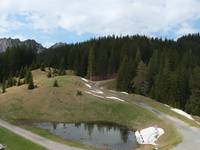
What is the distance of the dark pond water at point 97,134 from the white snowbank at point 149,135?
2.94ft

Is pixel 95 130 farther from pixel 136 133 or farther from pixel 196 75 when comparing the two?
pixel 196 75

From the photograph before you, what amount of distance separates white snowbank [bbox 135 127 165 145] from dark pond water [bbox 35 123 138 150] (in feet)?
2.94

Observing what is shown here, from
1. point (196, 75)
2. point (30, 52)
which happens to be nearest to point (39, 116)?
point (196, 75)

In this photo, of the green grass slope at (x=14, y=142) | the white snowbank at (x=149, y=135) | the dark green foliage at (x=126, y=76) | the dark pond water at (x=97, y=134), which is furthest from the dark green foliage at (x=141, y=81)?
the green grass slope at (x=14, y=142)

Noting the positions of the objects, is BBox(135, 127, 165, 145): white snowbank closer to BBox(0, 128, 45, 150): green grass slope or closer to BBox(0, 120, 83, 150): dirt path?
Answer: BBox(0, 120, 83, 150): dirt path

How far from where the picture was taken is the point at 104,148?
156 ft

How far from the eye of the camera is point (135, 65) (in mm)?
130125

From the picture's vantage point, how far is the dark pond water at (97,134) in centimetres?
5121

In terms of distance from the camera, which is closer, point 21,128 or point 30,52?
point 21,128

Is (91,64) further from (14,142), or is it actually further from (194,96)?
(14,142)

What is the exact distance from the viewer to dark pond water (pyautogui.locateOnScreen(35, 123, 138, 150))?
168 feet

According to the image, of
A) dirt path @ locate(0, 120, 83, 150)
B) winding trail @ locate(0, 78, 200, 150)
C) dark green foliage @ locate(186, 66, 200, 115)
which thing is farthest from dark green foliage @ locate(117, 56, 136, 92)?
dirt path @ locate(0, 120, 83, 150)

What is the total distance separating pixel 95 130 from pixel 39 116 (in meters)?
13.5

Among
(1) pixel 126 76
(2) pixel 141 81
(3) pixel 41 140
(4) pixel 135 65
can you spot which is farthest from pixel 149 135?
(4) pixel 135 65
